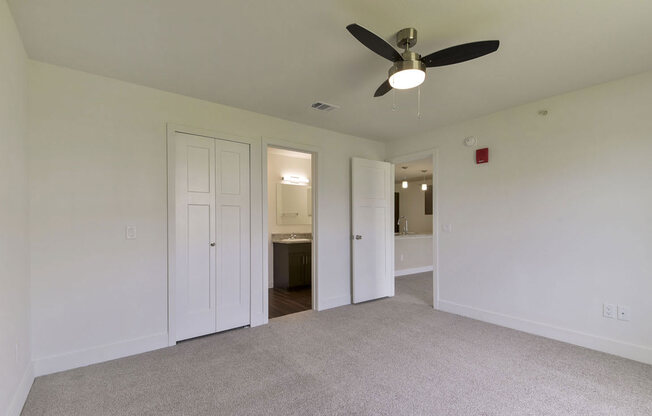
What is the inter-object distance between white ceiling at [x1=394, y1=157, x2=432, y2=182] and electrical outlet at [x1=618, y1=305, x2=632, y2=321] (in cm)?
384

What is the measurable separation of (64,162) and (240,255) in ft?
5.74

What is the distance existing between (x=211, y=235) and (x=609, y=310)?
3.85 m

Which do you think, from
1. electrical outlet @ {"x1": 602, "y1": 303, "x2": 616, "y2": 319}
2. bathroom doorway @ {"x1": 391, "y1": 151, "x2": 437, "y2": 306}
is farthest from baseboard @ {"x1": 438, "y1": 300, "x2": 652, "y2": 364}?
bathroom doorway @ {"x1": 391, "y1": 151, "x2": 437, "y2": 306}

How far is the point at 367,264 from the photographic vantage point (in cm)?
448

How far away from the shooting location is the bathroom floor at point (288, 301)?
4.04m

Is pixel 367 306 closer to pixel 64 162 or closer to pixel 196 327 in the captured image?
pixel 196 327

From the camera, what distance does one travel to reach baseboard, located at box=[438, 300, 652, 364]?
263 centimetres

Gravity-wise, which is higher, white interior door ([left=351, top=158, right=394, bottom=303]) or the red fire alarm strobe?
the red fire alarm strobe

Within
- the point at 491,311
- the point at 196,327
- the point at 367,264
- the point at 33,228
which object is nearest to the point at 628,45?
the point at 491,311

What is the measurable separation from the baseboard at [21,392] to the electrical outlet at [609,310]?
14.6 feet

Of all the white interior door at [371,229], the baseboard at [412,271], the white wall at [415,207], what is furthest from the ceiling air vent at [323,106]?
the white wall at [415,207]

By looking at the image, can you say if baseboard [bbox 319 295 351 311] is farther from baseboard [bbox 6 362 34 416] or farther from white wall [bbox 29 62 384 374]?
baseboard [bbox 6 362 34 416]

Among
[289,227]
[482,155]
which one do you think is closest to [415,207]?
[289,227]

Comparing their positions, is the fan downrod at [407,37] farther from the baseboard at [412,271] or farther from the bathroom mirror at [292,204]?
the baseboard at [412,271]
